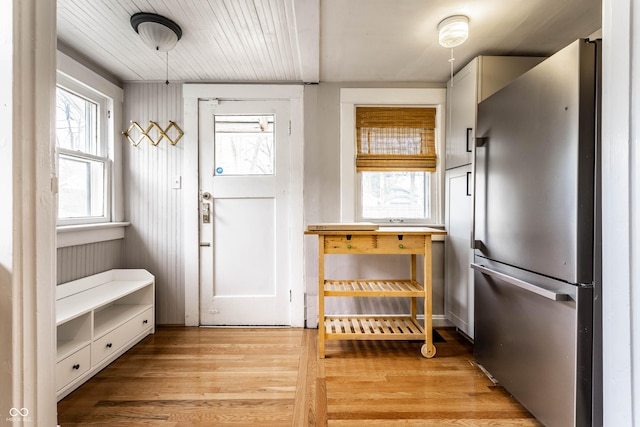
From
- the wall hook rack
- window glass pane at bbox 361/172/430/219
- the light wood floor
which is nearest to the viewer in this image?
the light wood floor

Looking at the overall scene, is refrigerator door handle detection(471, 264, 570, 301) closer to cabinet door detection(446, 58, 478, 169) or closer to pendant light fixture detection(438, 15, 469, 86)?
cabinet door detection(446, 58, 478, 169)

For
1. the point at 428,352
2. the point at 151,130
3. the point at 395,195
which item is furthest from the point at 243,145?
the point at 428,352

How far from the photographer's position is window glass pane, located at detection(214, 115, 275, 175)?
2648mm

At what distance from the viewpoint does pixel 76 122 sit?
2.26 m

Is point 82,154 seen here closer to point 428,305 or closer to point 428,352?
point 428,305

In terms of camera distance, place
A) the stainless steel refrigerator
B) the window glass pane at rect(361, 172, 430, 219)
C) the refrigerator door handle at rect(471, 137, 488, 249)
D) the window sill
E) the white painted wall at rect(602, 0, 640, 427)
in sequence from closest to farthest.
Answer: the white painted wall at rect(602, 0, 640, 427), the stainless steel refrigerator, the refrigerator door handle at rect(471, 137, 488, 249), the window sill, the window glass pane at rect(361, 172, 430, 219)

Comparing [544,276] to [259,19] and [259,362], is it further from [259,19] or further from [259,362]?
[259,19]

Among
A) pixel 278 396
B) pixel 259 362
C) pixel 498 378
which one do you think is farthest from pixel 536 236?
pixel 259 362

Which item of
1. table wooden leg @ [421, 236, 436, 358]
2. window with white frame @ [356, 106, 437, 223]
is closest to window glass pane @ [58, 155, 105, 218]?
window with white frame @ [356, 106, 437, 223]

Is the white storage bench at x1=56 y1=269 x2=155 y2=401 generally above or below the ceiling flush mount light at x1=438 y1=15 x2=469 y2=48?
below

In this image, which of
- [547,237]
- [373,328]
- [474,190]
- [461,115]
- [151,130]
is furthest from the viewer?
[151,130]

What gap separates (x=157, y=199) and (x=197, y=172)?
0.42 metres

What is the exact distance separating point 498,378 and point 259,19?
242 centimetres

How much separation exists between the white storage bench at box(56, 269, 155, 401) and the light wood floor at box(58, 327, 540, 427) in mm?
96
